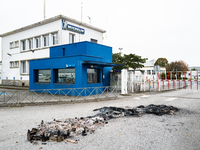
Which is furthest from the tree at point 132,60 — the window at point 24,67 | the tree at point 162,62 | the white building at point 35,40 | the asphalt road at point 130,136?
the tree at point 162,62

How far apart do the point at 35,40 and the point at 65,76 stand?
503 inches

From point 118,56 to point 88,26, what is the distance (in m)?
13.5

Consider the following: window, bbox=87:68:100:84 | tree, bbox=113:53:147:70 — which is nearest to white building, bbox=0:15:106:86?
window, bbox=87:68:100:84

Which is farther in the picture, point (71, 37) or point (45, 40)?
point (45, 40)

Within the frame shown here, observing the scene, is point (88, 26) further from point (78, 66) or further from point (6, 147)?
point (6, 147)

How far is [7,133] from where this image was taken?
5.12m

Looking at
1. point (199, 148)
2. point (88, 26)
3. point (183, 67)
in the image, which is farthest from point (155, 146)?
point (183, 67)

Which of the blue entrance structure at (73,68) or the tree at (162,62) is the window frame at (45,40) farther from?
the tree at (162,62)

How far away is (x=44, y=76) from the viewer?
1778cm

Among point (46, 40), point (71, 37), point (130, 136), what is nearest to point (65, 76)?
point (71, 37)

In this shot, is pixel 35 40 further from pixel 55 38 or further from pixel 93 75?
pixel 93 75

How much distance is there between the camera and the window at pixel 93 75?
51.3ft

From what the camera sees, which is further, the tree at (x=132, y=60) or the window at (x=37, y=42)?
the tree at (x=132, y=60)

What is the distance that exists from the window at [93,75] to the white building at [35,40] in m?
7.32
